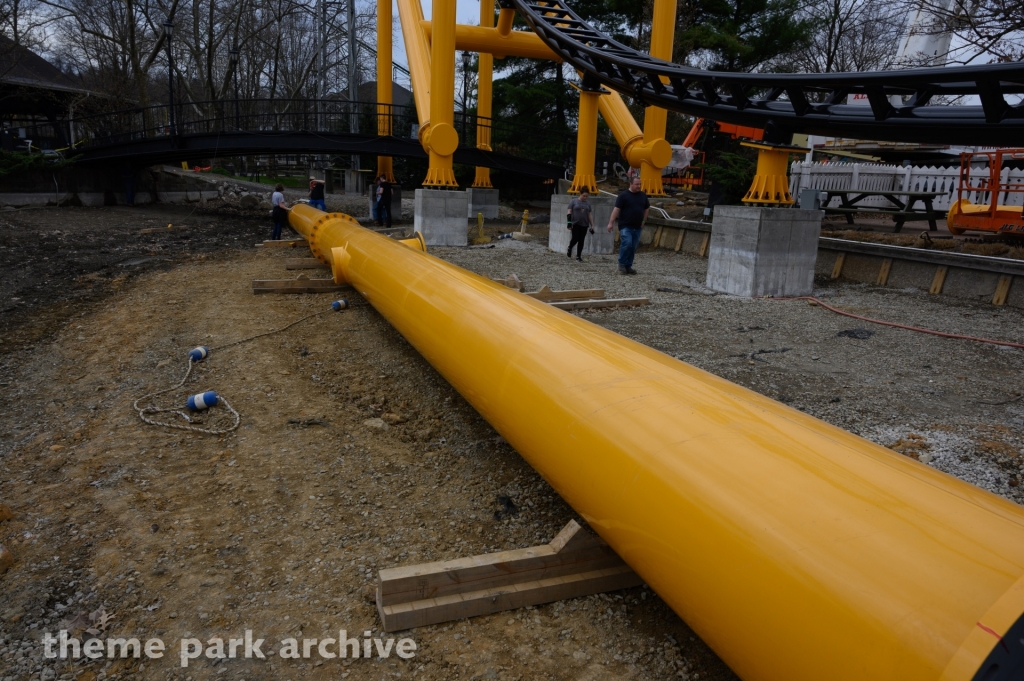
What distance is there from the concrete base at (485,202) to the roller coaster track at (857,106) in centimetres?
1309

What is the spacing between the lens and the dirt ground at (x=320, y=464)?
2463mm

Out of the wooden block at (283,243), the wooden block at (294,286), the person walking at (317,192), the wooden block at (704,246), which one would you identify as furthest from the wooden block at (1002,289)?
the person walking at (317,192)

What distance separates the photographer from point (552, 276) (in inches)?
411

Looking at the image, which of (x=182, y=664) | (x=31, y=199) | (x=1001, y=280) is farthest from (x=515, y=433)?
(x=31, y=199)

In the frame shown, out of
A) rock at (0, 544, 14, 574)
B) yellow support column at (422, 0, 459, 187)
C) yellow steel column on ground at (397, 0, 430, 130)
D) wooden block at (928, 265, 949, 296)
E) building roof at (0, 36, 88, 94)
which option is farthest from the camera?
building roof at (0, 36, 88, 94)

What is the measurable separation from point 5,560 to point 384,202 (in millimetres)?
16310

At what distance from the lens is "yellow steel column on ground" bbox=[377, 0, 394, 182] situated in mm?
18766

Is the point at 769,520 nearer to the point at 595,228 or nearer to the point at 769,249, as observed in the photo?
the point at 769,249

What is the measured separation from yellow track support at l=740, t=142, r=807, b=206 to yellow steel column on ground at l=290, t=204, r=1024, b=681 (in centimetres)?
652

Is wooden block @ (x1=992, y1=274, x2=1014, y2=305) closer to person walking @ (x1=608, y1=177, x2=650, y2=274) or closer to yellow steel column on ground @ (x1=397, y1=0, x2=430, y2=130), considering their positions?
person walking @ (x1=608, y1=177, x2=650, y2=274)

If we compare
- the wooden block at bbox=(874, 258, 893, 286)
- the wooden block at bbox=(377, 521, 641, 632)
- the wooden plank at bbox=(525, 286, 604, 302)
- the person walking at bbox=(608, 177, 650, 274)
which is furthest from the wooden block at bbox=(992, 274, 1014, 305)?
the wooden block at bbox=(377, 521, 641, 632)

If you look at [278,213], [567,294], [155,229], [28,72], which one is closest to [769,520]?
[567,294]

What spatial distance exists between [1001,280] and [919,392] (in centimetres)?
458

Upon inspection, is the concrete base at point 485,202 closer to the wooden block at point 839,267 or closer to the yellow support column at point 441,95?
the yellow support column at point 441,95
